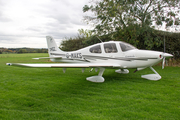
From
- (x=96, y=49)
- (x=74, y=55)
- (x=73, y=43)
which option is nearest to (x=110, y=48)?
(x=96, y=49)

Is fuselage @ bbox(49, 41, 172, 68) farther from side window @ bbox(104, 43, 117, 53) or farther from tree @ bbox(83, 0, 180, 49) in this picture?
tree @ bbox(83, 0, 180, 49)

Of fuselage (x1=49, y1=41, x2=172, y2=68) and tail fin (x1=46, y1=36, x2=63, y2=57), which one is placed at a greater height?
tail fin (x1=46, y1=36, x2=63, y2=57)

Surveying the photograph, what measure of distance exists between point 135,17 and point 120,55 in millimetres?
7050

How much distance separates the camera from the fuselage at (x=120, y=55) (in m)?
5.57

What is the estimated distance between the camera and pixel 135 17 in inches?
444

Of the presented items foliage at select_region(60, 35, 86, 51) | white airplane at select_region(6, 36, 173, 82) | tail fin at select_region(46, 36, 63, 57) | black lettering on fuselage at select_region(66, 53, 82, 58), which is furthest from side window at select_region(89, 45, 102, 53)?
foliage at select_region(60, 35, 86, 51)

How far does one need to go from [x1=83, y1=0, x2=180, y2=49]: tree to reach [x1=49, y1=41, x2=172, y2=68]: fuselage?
5.02 m

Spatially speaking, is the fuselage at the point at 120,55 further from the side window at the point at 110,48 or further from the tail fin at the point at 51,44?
the tail fin at the point at 51,44

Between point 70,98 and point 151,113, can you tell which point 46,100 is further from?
point 151,113

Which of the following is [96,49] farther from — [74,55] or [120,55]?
[74,55]

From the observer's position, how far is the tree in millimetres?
10469

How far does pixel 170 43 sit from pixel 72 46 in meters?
13.9

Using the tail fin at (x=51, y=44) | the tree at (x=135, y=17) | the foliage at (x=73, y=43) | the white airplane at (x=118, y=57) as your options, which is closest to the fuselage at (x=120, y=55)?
the white airplane at (x=118, y=57)

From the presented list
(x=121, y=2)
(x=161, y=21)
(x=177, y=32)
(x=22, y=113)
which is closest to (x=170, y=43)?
(x=177, y=32)
